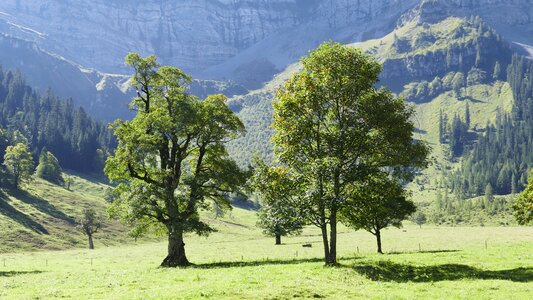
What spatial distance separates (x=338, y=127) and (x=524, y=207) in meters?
33.8

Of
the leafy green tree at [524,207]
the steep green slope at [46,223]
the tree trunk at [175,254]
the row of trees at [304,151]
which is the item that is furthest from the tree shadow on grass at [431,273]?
the steep green slope at [46,223]

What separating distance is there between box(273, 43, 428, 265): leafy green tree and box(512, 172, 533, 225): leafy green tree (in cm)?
2643

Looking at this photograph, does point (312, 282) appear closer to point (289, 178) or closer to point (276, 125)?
point (289, 178)

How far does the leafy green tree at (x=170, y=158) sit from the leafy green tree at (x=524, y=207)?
118 feet

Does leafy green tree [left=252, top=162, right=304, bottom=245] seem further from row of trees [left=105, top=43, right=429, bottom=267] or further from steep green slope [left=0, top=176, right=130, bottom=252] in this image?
steep green slope [left=0, top=176, right=130, bottom=252]

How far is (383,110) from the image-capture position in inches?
1423

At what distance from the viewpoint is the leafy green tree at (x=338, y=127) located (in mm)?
35781

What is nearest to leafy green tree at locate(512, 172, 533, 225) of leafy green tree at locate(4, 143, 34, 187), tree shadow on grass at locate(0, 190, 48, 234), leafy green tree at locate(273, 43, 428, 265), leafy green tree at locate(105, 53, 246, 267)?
leafy green tree at locate(273, 43, 428, 265)

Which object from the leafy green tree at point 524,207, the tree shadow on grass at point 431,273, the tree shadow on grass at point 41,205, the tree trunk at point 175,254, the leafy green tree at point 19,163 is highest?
the leafy green tree at point 19,163

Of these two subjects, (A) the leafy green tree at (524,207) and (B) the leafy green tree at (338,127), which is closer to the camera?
(B) the leafy green tree at (338,127)

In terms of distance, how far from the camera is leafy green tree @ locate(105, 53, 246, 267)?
42.2m

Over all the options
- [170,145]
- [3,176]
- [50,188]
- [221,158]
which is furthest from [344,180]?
[50,188]

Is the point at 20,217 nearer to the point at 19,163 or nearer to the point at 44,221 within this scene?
the point at 44,221

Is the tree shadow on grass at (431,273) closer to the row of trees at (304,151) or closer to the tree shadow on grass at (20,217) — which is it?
the row of trees at (304,151)
